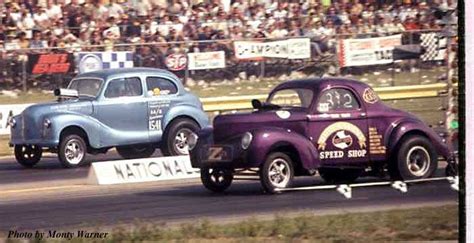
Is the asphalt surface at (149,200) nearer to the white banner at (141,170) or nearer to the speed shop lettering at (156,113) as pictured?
the white banner at (141,170)

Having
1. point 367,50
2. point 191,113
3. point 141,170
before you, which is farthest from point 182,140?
point 367,50

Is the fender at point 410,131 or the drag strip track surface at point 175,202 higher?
the fender at point 410,131

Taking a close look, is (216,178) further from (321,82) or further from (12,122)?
(12,122)

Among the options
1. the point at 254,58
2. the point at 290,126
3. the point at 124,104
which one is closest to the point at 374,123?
the point at 290,126

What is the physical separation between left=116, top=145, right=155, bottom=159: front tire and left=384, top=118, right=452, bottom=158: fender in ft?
8.44

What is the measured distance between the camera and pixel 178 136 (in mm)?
13922

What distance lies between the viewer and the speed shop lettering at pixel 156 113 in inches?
559

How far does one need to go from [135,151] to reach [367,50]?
264cm

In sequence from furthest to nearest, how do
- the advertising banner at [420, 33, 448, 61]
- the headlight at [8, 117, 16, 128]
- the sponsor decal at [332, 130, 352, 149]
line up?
the sponsor decal at [332, 130, 352, 149]
the advertising banner at [420, 33, 448, 61]
the headlight at [8, 117, 16, 128]

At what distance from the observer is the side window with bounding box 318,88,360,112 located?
1385 centimetres

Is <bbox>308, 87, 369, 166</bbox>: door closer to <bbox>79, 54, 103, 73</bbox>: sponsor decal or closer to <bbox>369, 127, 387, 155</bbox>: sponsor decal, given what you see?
<bbox>369, 127, 387, 155</bbox>: sponsor decal

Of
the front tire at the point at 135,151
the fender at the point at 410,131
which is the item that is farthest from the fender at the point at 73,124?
the fender at the point at 410,131

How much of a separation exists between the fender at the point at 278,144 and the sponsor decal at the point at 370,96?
76 cm

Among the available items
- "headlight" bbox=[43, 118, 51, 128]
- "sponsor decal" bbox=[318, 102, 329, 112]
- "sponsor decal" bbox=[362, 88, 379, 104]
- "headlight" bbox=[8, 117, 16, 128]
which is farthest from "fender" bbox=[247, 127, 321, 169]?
"headlight" bbox=[8, 117, 16, 128]
